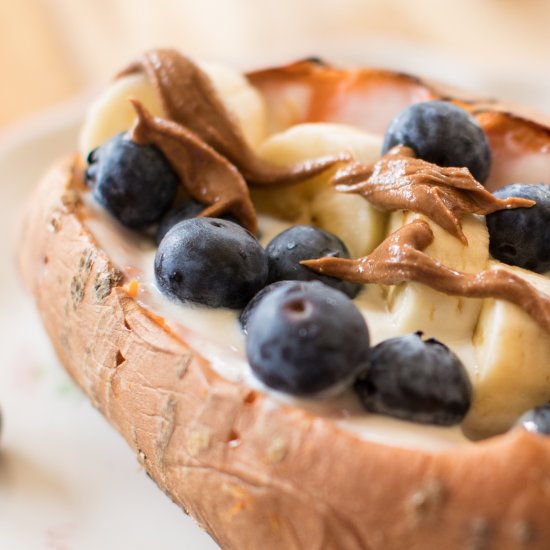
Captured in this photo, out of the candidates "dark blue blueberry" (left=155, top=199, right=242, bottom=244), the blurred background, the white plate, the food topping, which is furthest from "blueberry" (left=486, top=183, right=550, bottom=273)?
the blurred background

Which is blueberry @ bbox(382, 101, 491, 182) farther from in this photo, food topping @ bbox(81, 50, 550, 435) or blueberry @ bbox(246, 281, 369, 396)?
blueberry @ bbox(246, 281, 369, 396)

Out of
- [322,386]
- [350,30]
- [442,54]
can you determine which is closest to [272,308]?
[322,386]

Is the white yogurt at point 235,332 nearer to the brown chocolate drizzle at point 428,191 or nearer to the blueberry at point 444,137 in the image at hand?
the brown chocolate drizzle at point 428,191

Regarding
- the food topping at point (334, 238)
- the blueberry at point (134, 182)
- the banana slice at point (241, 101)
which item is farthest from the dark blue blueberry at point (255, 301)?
the banana slice at point (241, 101)

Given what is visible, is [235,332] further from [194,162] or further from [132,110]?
[132,110]

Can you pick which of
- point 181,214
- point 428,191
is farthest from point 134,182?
point 428,191

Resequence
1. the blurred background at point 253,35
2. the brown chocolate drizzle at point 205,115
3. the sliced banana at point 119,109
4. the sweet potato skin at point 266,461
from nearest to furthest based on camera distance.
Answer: the sweet potato skin at point 266,461, the brown chocolate drizzle at point 205,115, the sliced banana at point 119,109, the blurred background at point 253,35

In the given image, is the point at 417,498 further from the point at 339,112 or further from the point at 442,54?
the point at 442,54
